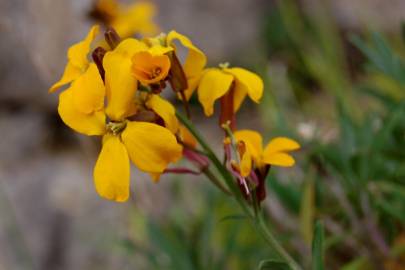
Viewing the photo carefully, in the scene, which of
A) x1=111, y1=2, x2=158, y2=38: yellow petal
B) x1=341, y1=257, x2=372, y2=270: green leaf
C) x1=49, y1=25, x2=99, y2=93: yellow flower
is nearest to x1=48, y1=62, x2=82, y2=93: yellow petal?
x1=49, y1=25, x2=99, y2=93: yellow flower

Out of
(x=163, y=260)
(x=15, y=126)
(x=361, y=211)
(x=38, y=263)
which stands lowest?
(x=38, y=263)

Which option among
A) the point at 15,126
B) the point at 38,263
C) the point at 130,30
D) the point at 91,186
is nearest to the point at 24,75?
the point at 15,126

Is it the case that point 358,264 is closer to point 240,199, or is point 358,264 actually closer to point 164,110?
point 240,199

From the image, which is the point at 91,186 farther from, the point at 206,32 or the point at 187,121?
the point at 187,121

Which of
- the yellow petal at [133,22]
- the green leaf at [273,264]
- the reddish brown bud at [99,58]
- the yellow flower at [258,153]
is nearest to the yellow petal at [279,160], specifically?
the yellow flower at [258,153]

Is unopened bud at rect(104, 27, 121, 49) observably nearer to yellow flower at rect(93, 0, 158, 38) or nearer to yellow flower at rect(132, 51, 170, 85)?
yellow flower at rect(132, 51, 170, 85)

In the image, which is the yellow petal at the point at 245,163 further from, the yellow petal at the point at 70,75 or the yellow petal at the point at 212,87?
the yellow petal at the point at 70,75
